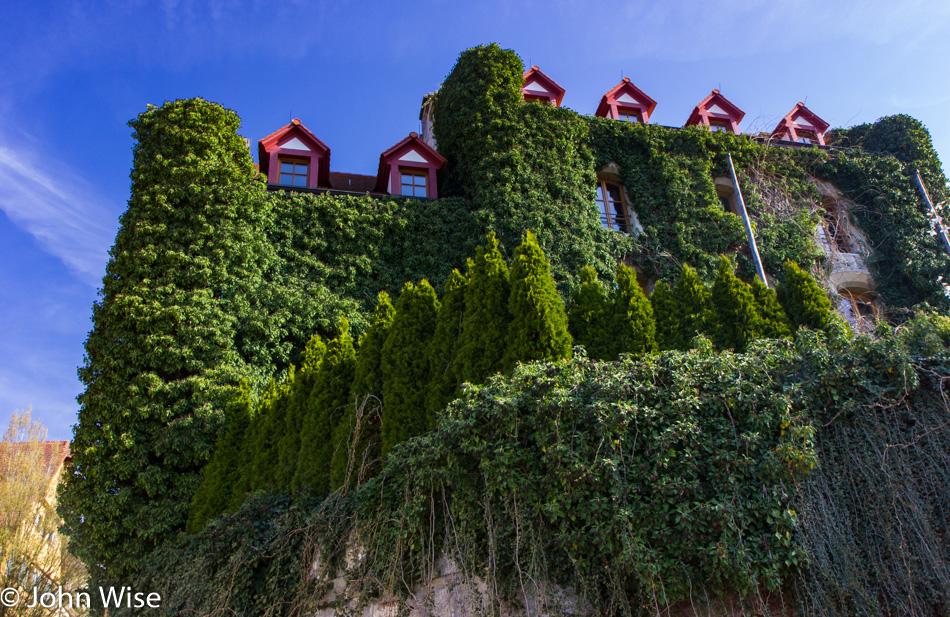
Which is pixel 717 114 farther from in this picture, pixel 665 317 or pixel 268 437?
pixel 268 437

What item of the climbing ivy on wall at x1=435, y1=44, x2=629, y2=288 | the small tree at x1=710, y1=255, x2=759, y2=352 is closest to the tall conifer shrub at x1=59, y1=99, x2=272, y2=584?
the climbing ivy on wall at x1=435, y1=44, x2=629, y2=288

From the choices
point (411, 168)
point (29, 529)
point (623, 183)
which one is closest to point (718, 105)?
point (623, 183)

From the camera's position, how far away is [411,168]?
49.9 ft

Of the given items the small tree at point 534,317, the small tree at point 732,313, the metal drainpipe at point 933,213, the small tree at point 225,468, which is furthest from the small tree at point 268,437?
the metal drainpipe at point 933,213

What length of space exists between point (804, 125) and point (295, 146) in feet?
51.7

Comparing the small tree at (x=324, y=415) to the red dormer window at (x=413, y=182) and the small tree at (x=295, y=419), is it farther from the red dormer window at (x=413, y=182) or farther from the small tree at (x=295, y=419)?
the red dormer window at (x=413, y=182)

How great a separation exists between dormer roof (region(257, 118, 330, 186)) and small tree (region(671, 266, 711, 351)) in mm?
9794

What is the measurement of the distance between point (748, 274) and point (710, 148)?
13.9 feet

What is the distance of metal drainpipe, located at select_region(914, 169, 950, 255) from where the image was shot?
15.9m

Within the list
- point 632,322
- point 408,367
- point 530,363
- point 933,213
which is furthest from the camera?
point 933,213

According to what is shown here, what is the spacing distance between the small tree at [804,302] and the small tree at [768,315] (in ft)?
1.09

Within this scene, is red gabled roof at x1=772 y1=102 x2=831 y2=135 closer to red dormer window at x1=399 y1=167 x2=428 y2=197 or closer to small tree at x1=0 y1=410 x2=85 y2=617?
red dormer window at x1=399 y1=167 x2=428 y2=197

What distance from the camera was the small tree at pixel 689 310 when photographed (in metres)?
8.02

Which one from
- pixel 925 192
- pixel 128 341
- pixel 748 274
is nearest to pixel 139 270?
pixel 128 341
